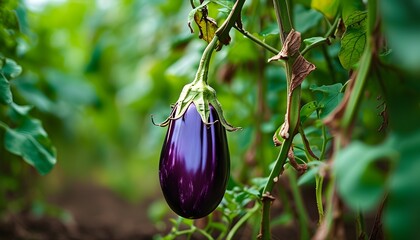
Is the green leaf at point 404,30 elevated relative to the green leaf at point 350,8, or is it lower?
elevated

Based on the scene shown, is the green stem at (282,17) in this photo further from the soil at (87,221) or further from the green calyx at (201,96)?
the soil at (87,221)

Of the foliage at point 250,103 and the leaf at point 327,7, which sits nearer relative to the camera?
the foliage at point 250,103

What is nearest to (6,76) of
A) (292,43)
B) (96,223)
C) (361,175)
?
(292,43)

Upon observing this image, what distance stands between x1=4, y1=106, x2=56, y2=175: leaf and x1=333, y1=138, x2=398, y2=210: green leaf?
0.49 metres

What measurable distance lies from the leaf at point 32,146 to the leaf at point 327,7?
41 centimetres

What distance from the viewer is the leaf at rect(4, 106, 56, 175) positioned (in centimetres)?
74

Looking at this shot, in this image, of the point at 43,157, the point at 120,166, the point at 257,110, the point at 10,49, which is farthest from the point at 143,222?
the point at 43,157

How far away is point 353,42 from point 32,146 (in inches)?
17.1

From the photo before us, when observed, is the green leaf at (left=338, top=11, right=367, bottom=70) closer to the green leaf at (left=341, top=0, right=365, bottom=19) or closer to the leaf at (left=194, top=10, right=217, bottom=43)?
the green leaf at (left=341, top=0, right=365, bottom=19)

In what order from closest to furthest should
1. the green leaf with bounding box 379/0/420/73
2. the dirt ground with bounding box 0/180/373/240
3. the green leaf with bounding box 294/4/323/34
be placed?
the green leaf with bounding box 379/0/420/73 < the green leaf with bounding box 294/4/323/34 < the dirt ground with bounding box 0/180/373/240

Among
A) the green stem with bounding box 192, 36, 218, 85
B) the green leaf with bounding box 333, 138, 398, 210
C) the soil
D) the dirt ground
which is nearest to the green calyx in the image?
the green stem with bounding box 192, 36, 218, 85

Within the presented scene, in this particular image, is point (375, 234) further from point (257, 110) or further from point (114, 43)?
point (114, 43)

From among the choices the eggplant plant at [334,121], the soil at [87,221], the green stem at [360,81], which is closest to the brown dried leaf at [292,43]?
the eggplant plant at [334,121]

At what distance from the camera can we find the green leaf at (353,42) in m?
0.59
